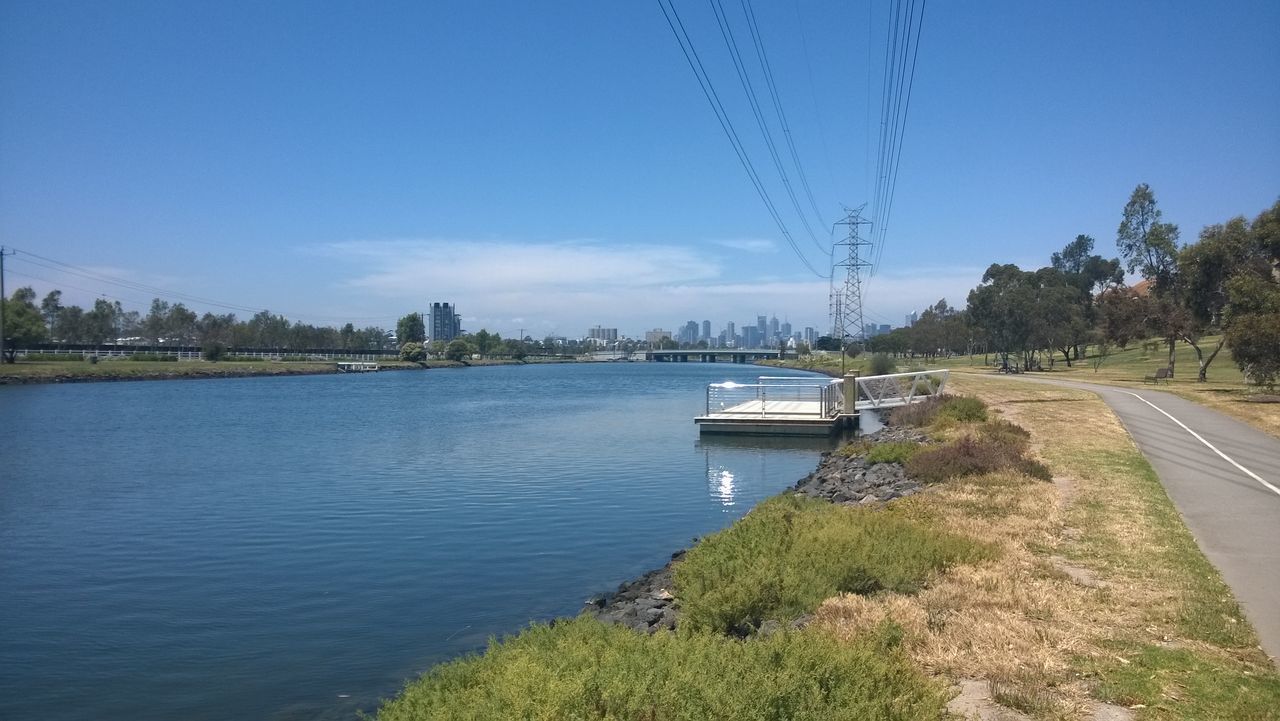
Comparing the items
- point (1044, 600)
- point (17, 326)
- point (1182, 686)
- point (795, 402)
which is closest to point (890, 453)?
point (1044, 600)

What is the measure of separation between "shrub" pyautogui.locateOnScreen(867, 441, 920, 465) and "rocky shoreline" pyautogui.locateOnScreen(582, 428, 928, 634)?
316mm

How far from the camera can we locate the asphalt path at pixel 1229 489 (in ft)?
30.7

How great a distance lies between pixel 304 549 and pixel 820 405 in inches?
1071

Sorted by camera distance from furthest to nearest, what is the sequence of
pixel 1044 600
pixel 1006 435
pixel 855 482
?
pixel 1006 435, pixel 855 482, pixel 1044 600

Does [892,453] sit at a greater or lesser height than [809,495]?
greater

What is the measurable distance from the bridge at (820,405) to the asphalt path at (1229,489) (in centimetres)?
1086

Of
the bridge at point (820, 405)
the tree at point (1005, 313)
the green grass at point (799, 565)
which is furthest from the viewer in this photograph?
the tree at point (1005, 313)

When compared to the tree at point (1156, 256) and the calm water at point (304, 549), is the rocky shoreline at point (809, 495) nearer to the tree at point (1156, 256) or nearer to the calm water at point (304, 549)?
the calm water at point (304, 549)

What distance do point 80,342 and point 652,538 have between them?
175 meters

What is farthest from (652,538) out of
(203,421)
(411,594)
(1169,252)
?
(1169,252)

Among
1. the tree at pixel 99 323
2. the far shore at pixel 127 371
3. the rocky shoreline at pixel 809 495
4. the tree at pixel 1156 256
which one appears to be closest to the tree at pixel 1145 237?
the tree at pixel 1156 256

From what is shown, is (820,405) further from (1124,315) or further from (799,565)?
(1124,315)

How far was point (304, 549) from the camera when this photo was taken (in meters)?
17.3

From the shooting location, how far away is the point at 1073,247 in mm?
162875
